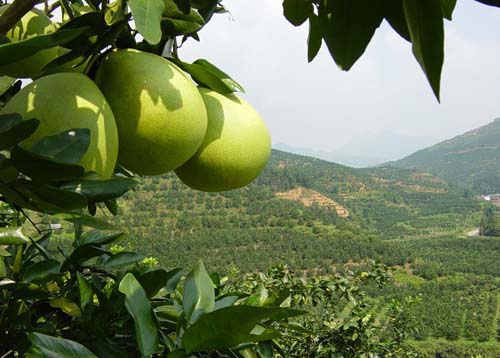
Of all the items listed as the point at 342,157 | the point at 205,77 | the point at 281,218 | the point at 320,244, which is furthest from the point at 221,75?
the point at 342,157

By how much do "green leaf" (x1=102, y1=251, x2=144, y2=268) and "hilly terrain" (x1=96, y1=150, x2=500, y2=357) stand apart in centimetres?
1859

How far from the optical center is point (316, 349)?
307cm

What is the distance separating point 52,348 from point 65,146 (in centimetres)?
25

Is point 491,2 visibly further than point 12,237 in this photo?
No

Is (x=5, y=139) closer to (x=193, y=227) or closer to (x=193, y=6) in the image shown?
(x=193, y=6)

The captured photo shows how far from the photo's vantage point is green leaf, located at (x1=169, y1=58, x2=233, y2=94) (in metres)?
0.64

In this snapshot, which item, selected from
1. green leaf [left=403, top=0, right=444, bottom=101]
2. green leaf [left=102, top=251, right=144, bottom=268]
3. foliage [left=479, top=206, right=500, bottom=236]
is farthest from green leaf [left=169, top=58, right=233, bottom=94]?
foliage [left=479, top=206, right=500, bottom=236]

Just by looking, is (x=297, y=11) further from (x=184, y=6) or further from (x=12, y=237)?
(x=12, y=237)

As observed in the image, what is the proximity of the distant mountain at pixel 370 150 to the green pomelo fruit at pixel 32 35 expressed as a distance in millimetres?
162608

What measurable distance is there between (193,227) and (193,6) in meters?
32.3

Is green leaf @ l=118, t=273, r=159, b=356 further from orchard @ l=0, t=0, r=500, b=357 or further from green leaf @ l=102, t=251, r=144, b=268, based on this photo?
green leaf @ l=102, t=251, r=144, b=268

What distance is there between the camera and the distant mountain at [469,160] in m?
81.4

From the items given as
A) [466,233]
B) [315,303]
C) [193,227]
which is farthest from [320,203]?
[315,303]

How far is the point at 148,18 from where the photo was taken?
0.49 metres
